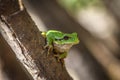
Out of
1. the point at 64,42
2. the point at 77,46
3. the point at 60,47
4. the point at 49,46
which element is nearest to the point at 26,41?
the point at 49,46

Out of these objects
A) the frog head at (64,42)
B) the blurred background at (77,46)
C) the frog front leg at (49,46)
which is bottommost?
the blurred background at (77,46)

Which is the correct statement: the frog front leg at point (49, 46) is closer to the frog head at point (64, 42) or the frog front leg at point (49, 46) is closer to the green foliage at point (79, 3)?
the frog head at point (64, 42)

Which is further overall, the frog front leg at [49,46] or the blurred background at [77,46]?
the blurred background at [77,46]

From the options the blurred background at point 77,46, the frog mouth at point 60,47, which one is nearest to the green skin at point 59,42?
the frog mouth at point 60,47

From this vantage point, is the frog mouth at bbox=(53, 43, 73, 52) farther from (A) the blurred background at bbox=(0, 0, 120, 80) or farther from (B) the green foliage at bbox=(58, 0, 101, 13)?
(B) the green foliage at bbox=(58, 0, 101, 13)

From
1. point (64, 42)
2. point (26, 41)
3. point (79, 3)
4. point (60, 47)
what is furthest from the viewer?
point (79, 3)

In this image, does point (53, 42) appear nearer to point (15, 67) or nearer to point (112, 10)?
point (15, 67)

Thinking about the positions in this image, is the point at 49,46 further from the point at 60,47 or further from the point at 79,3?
the point at 79,3

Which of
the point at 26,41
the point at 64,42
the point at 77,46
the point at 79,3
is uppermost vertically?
the point at 26,41
